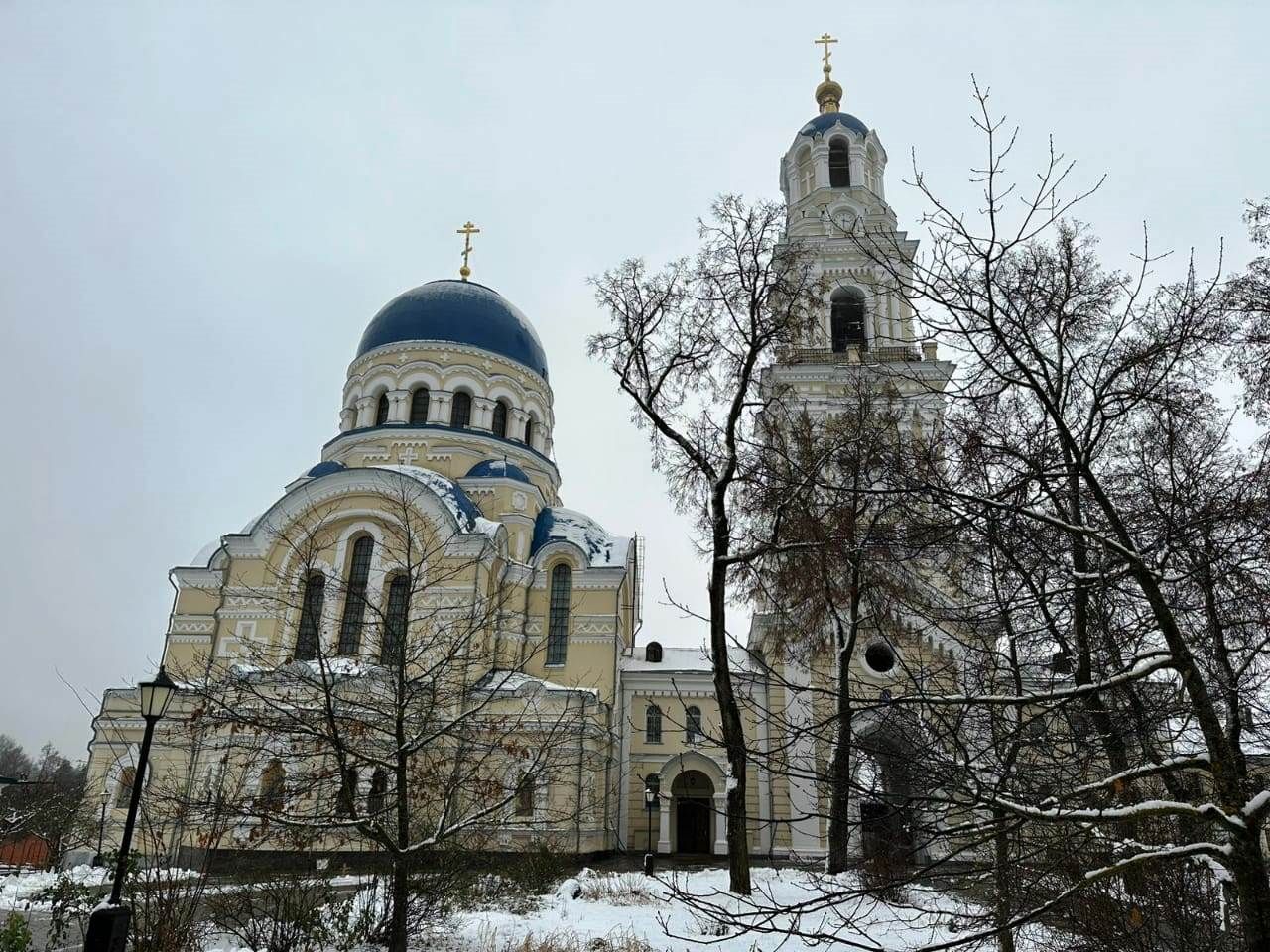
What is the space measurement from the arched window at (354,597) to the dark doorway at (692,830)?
1099 centimetres

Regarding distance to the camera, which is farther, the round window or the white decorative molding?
the white decorative molding

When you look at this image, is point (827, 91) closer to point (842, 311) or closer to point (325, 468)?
point (842, 311)

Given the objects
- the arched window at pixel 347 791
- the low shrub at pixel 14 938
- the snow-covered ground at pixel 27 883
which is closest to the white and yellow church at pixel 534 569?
the snow-covered ground at pixel 27 883

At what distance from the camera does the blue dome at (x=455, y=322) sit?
33156 millimetres

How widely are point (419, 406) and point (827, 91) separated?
1999cm

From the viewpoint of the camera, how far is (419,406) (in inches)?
1264

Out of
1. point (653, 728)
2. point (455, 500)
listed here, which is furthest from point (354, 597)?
point (653, 728)

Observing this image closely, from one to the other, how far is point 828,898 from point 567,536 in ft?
81.2

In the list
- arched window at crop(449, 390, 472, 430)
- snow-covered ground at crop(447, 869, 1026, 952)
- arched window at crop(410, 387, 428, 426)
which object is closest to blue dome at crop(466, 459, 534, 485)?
arched window at crop(449, 390, 472, 430)

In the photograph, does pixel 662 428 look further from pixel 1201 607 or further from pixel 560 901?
pixel 1201 607

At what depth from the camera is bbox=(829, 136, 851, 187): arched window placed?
3042 centimetres

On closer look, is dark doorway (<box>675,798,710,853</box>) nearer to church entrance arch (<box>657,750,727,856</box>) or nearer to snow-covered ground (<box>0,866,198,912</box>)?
Answer: church entrance arch (<box>657,750,727,856</box>)

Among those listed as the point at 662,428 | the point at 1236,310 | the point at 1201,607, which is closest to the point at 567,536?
the point at 662,428

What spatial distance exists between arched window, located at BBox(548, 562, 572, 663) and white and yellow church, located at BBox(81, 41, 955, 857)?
2.5 inches
